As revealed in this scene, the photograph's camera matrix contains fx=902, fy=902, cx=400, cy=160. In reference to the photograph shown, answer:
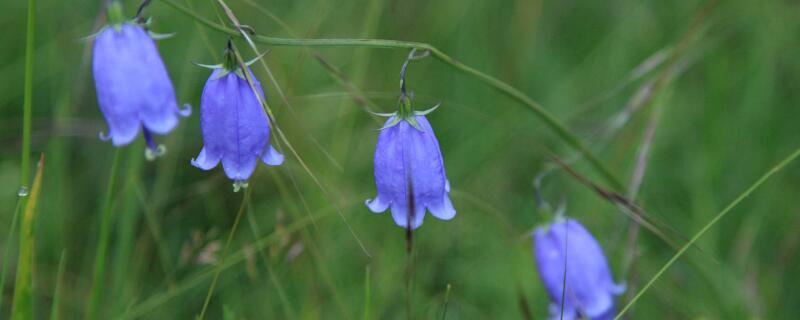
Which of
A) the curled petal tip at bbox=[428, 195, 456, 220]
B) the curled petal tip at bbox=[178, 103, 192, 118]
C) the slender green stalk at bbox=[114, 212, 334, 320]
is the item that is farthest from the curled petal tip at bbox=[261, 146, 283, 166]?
the slender green stalk at bbox=[114, 212, 334, 320]

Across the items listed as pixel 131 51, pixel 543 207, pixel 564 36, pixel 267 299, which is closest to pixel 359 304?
pixel 267 299

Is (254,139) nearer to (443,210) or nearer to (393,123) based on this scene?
(393,123)

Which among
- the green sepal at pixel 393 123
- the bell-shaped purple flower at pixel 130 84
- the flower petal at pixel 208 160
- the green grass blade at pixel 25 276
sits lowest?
the green sepal at pixel 393 123

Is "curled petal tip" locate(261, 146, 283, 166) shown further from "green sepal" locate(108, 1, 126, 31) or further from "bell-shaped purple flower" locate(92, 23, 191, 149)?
"green sepal" locate(108, 1, 126, 31)

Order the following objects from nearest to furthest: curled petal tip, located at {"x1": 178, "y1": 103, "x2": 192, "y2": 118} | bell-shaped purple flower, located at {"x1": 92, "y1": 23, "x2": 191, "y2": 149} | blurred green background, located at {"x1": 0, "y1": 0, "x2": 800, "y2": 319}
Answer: bell-shaped purple flower, located at {"x1": 92, "y1": 23, "x2": 191, "y2": 149} < curled petal tip, located at {"x1": 178, "y1": 103, "x2": 192, "y2": 118} < blurred green background, located at {"x1": 0, "y1": 0, "x2": 800, "y2": 319}

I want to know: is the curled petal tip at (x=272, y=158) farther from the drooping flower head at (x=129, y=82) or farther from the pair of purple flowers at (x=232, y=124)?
the drooping flower head at (x=129, y=82)

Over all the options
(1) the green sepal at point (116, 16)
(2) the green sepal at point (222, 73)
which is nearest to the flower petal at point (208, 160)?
(2) the green sepal at point (222, 73)

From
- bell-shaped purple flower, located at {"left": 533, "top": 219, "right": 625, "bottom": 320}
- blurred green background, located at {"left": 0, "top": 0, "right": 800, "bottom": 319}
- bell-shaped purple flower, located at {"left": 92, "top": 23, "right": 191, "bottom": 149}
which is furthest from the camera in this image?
blurred green background, located at {"left": 0, "top": 0, "right": 800, "bottom": 319}

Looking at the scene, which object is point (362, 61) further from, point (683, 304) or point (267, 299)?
point (683, 304)

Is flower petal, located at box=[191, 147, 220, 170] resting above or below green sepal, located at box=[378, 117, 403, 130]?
above
